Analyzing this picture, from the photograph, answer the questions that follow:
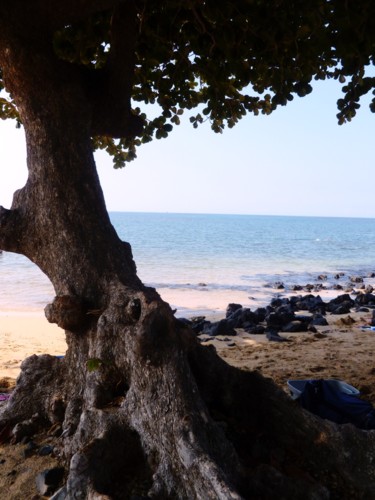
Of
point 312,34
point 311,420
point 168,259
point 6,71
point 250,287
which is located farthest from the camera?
point 168,259

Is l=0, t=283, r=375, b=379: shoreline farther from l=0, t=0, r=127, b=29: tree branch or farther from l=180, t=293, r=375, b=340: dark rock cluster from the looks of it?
l=0, t=0, r=127, b=29: tree branch

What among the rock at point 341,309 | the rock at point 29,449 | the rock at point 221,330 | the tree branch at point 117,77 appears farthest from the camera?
the rock at point 341,309

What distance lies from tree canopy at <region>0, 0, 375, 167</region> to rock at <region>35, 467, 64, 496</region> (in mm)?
3182

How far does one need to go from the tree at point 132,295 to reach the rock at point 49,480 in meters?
0.15

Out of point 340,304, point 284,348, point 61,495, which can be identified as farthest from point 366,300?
point 61,495

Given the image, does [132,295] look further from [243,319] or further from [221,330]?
[243,319]

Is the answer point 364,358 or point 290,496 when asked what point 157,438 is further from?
point 364,358

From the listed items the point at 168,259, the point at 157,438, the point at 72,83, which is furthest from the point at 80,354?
the point at 168,259

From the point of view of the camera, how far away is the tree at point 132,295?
292 cm

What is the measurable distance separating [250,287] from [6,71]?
52.8 feet

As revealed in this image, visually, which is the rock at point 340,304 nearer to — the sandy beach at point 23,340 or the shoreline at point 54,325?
the shoreline at point 54,325

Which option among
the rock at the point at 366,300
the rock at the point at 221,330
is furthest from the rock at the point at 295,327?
the rock at the point at 366,300

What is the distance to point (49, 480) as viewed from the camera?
123 inches

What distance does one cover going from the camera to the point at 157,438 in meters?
2.98
